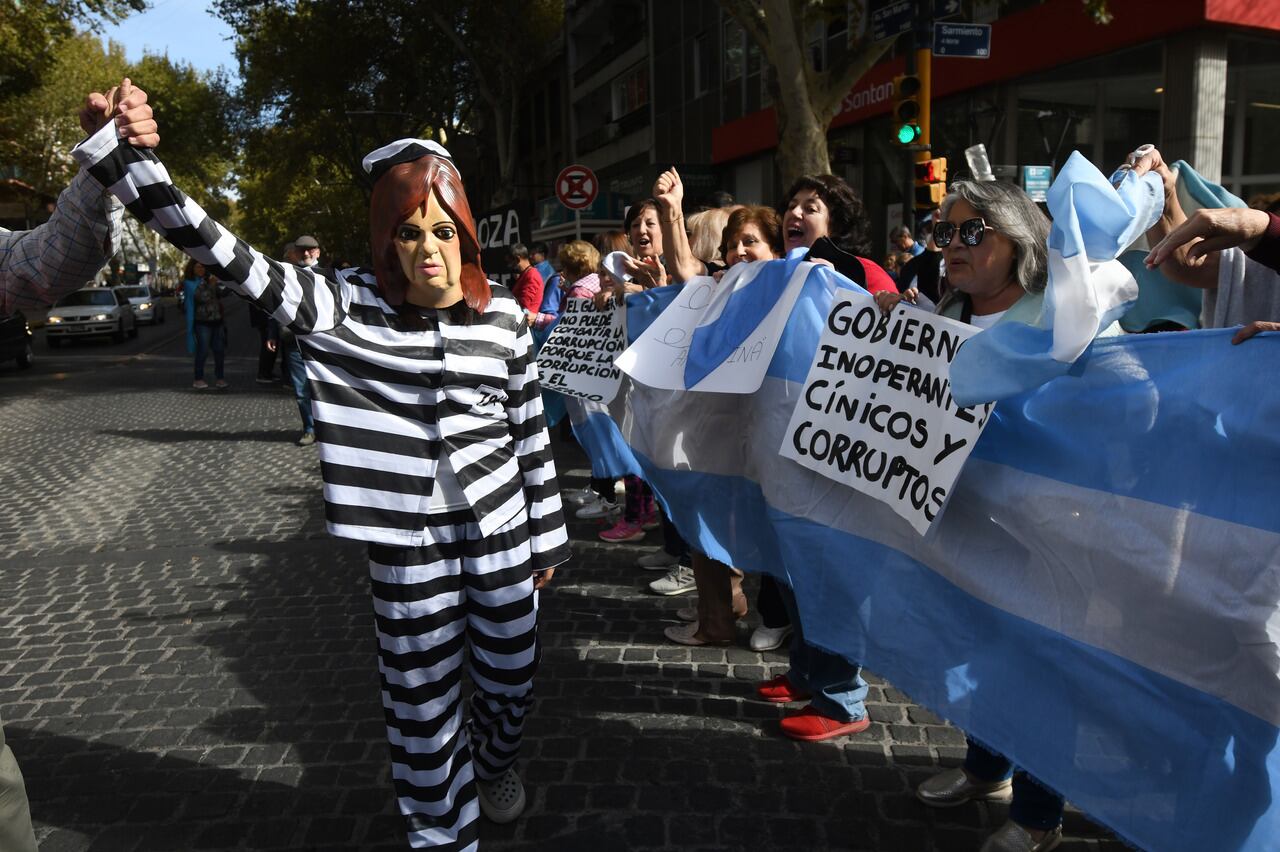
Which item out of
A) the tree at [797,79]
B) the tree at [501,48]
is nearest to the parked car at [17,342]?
the tree at [797,79]

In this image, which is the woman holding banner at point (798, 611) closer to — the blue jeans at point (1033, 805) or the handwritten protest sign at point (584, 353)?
the blue jeans at point (1033, 805)

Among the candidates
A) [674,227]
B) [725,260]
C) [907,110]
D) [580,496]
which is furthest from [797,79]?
[674,227]

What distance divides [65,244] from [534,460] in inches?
52.1

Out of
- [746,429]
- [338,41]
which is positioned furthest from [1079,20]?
[338,41]

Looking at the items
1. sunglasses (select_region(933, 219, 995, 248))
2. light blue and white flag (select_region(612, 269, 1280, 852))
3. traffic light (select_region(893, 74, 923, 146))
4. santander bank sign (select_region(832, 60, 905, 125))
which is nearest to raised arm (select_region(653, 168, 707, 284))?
sunglasses (select_region(933, 219, 995, 248))

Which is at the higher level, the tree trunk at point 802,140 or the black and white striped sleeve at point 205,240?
the tree trunk at point 802,140

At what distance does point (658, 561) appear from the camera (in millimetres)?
5801

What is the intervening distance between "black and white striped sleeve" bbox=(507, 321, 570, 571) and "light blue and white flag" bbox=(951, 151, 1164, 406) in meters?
1.36

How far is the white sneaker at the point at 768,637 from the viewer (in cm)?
450

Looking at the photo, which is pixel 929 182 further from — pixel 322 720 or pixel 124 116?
pixel 124 116

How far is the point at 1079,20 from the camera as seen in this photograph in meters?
13.3

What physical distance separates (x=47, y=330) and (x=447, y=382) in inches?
1112

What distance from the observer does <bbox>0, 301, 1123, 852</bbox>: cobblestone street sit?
3104 millimetres

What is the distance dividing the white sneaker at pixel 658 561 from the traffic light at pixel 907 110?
6.65 m
